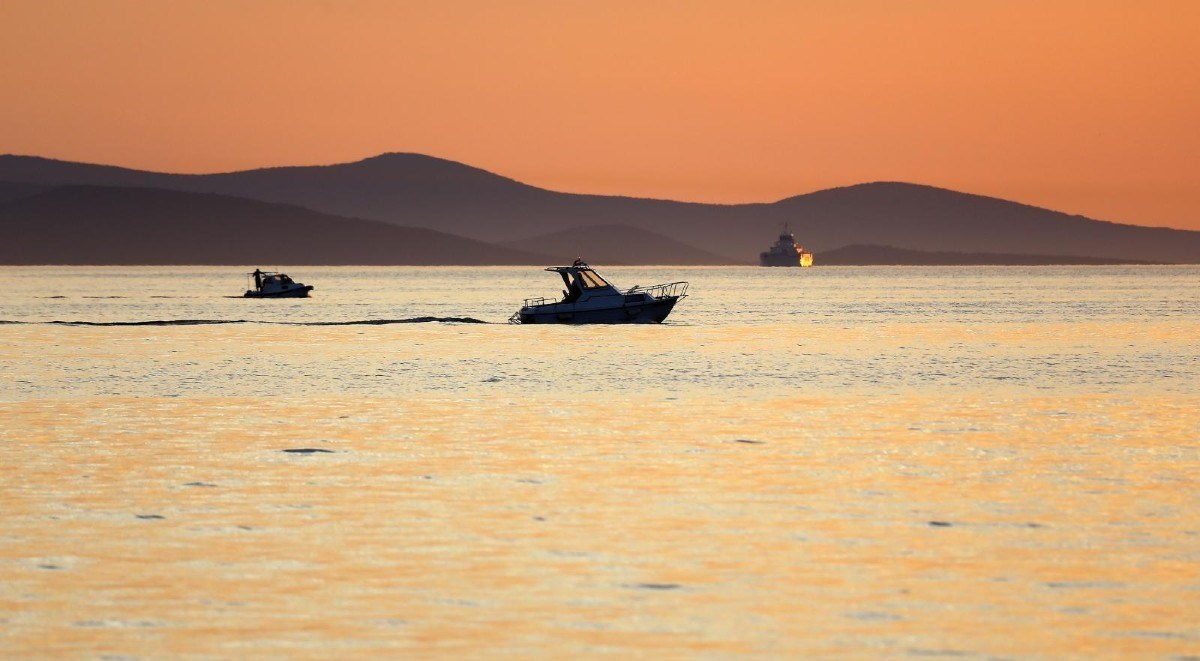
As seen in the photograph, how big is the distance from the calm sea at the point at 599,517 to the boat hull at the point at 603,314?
35235 mm

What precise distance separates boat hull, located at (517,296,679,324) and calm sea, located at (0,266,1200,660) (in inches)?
1387

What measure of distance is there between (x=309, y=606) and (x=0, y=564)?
4.09m

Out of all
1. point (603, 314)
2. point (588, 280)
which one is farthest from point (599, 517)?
point (588, 280)

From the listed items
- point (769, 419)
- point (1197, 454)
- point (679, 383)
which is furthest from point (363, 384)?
point (1197, 454)

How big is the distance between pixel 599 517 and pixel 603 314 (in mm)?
62216

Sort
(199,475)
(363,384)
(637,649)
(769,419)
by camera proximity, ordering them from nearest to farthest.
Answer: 1. (637,649)
2. (199,475)
3. (769,419)
4. (363,384)

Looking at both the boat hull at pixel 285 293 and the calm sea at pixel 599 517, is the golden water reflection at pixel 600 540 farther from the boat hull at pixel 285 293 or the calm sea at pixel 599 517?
the boat hull at pixel 285 293

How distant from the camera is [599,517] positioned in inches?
752

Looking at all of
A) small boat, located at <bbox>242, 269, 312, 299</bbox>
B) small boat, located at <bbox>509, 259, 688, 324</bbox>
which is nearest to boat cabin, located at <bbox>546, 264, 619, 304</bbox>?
small boat, located at <bbox>509, 259, 688, 324</bbox>

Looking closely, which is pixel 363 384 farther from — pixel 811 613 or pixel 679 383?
pixel 811 613

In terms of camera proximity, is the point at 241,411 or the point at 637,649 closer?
the point at 637,649

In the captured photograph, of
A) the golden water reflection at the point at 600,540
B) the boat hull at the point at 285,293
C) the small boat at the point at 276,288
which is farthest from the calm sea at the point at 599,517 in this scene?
the small boat at the point at 276,288

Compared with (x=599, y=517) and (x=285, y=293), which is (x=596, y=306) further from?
(x=599, y=517)

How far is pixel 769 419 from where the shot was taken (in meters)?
32.7
